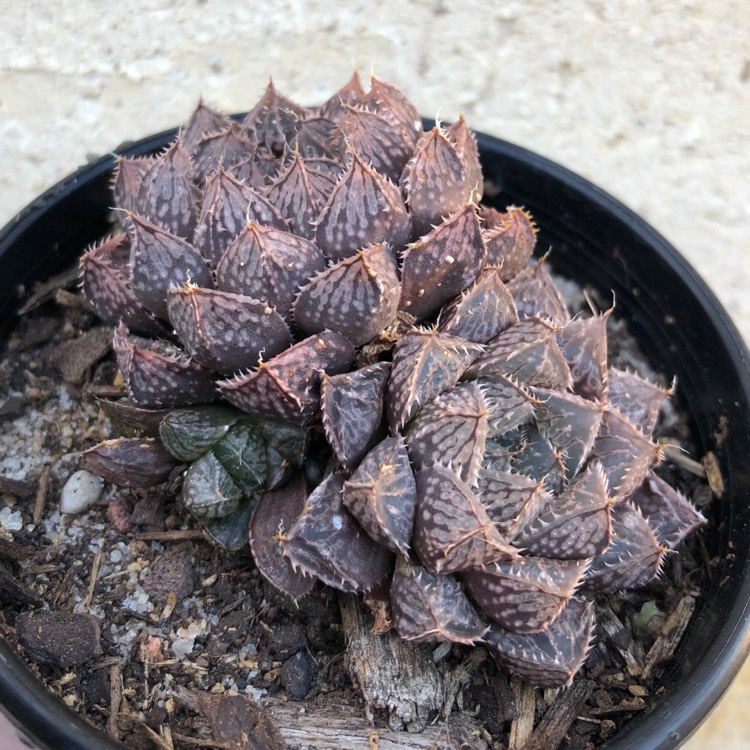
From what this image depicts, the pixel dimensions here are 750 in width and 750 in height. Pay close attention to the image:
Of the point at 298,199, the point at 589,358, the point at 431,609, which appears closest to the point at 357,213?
the point at 298,199

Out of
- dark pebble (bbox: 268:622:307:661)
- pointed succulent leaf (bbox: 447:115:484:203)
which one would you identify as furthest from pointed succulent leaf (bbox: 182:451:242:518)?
pointed succulent leaf (bbox: 447:115:484:203)

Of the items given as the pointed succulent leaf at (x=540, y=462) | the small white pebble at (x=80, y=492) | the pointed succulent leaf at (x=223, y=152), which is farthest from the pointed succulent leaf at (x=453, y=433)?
the small white pebble at (x=80, y=492)

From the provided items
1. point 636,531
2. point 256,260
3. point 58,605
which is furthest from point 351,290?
point 58,605

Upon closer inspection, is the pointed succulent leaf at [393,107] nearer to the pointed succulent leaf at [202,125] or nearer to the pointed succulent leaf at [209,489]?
the pointed succulent leaf at [202,125]

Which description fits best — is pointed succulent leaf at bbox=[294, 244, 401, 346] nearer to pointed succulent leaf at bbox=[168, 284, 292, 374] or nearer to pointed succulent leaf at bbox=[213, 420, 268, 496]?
pointed succulent leaf at bbox=[168, 284, 292, 374]

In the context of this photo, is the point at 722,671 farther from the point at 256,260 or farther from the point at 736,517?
the point at 256,260

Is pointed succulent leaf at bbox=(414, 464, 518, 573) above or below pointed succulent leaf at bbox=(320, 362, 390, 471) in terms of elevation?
below

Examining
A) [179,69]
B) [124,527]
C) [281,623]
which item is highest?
[179,69]
